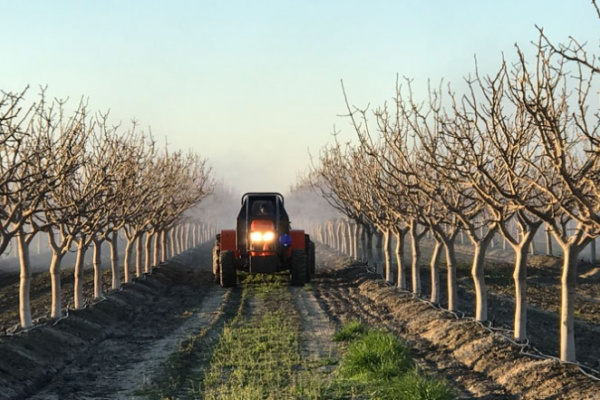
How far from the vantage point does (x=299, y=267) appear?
77.1 feet

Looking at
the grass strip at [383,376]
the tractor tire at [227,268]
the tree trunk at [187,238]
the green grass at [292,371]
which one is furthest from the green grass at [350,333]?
the tree trunk at [187,238]

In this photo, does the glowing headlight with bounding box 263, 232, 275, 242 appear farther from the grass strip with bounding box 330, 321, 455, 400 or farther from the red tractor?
the grass strip with bounding box 330, 321, 455, 400

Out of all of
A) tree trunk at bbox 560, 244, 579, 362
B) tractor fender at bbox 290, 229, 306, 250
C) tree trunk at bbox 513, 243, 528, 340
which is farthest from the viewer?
tractor fender at bbox 290, 229, 306, 250

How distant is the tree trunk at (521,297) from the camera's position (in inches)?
482

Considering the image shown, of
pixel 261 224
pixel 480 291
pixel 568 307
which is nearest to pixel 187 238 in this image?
pixel 261 224

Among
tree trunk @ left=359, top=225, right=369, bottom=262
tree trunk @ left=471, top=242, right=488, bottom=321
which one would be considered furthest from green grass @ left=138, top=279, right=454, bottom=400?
tree trunk @ left=359, top=225, right=369, bottom=262

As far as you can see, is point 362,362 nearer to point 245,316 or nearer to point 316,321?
point 316,321

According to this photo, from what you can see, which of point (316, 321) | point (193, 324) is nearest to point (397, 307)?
point (316, 321)

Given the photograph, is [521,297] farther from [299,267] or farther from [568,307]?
[299,267]

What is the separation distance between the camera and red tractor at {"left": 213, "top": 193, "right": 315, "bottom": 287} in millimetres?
22641

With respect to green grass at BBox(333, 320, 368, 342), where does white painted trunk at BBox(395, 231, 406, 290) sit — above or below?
above

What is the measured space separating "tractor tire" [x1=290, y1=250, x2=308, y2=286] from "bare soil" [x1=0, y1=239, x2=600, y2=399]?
356 millimetres

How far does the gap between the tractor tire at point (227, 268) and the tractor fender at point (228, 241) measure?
0.16m

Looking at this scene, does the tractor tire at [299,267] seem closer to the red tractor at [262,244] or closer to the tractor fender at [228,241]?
the red tractor at [262,244]
